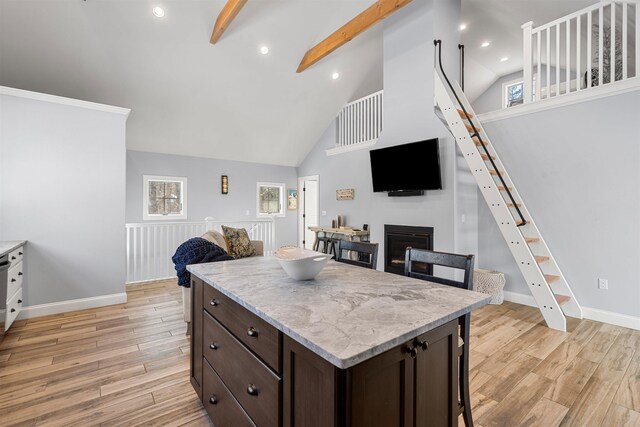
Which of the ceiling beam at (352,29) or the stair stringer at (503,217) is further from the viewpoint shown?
the ceiling beam at (352,29)

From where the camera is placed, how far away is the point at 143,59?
439cm

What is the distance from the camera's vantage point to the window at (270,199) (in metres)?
7.59

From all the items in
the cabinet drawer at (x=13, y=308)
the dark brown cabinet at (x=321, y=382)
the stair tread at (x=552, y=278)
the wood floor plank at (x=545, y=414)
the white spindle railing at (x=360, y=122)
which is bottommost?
the wood floor plank at (x=545, y=414)

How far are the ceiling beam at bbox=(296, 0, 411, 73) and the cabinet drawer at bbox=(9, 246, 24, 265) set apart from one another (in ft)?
15.7

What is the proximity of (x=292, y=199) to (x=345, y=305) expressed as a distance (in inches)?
276

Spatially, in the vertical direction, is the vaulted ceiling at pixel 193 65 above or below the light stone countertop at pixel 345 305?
above

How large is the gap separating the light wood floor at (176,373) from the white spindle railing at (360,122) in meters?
4.01

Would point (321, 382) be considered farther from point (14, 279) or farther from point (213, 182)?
point (213, 182)

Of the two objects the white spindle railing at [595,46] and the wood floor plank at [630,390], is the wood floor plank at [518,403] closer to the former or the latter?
the wood floor plank at [630,390]

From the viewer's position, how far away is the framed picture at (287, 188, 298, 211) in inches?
317

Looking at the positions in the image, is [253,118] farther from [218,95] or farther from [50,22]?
[50,22]

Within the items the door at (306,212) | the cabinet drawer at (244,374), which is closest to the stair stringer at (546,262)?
the cabinet drawer at (244,374)

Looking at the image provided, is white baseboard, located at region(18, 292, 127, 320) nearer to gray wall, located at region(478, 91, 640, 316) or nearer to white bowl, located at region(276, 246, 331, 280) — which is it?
white bowl, located at region(276, 246, 331, 280)

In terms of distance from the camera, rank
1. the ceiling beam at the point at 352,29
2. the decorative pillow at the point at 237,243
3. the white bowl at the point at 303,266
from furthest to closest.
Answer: the decorative pillow at the point at 237,243
the ceiling beam at the point at 352,29
the white bowl at the point at 303,266
